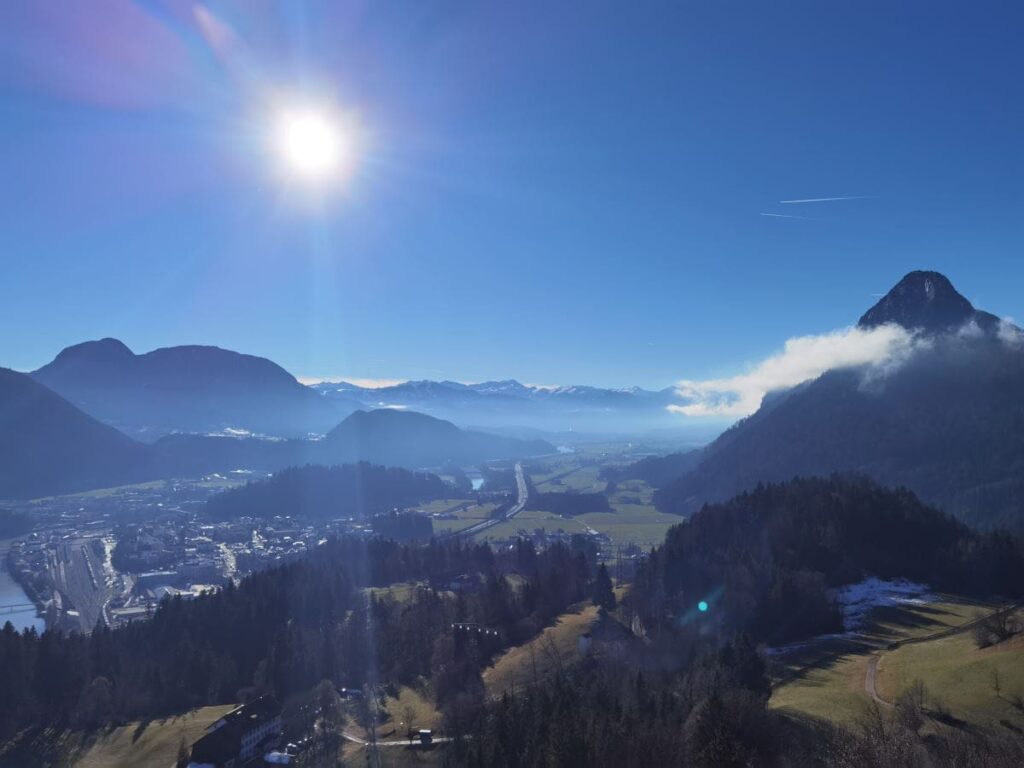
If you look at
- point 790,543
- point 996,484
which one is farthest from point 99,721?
point 996,484

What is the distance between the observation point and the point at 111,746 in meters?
49.4

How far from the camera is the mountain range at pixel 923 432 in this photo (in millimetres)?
137250

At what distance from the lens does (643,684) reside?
40.2m

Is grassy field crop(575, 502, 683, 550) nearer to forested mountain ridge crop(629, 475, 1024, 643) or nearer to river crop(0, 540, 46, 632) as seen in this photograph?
forested mountain ridge crop(629, 475, 1024, 643)

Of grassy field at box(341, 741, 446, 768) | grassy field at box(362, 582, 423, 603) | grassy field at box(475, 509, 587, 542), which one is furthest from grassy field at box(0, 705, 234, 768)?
grassy field at box(475, 509, 587, 542)

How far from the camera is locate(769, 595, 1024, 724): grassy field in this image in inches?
1321

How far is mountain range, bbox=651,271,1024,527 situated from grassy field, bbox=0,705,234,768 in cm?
11381

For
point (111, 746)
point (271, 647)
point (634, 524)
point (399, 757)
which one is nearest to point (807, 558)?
point (399, 757)

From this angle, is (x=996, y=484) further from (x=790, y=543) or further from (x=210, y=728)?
(x=210, y=728)

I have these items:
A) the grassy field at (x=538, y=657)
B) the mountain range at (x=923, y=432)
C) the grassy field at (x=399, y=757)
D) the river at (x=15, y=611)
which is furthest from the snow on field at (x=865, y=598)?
the river at (x=15, y=611)

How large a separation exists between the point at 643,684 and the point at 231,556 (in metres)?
129

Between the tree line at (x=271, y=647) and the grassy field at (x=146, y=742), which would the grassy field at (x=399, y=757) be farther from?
the grassy field at (x=146, y=742)

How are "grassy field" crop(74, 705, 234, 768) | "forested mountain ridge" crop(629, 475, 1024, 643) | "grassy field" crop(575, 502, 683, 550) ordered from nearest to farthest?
1. "grassy field" crop(74, 705, 234, 768)
2. "forested mountain ridge" crop(629, 475, 1024, 643)
3. "grassy field" crop(575, 502, 683, 550)

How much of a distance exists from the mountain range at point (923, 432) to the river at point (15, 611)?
12959 centimetres
